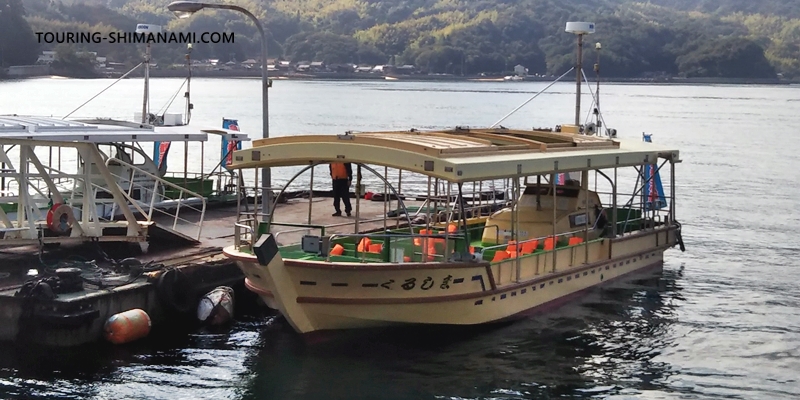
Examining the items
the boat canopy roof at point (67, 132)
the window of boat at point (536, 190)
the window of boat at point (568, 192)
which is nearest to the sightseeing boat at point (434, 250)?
the window of boat at point (536, 190)

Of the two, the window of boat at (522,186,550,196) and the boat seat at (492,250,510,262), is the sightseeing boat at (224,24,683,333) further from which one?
the window of boat at (522,186,550,196)

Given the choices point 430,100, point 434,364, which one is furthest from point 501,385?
point 430,100

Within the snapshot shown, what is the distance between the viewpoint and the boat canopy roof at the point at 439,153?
18500mm

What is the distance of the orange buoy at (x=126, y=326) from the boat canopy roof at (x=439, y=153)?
312 centimetres

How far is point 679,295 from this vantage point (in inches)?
1011

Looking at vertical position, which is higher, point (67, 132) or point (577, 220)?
point (67, 132)

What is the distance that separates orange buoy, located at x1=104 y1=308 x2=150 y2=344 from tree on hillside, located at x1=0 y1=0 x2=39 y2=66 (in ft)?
469

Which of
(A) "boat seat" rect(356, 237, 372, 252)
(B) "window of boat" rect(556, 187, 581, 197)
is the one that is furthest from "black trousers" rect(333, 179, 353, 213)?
(A) "boat seat" rect(356, 237, 372, 252)

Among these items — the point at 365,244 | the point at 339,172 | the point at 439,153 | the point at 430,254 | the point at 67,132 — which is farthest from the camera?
the point at 339,172

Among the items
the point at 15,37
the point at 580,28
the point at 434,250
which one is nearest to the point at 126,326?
the point at 434,250

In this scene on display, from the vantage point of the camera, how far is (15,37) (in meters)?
158

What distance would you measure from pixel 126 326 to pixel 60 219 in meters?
3.79

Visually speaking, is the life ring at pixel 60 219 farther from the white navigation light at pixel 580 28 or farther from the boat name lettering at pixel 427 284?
the white navigation light at pixel 580 28

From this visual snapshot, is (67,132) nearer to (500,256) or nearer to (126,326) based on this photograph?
(126,326)
